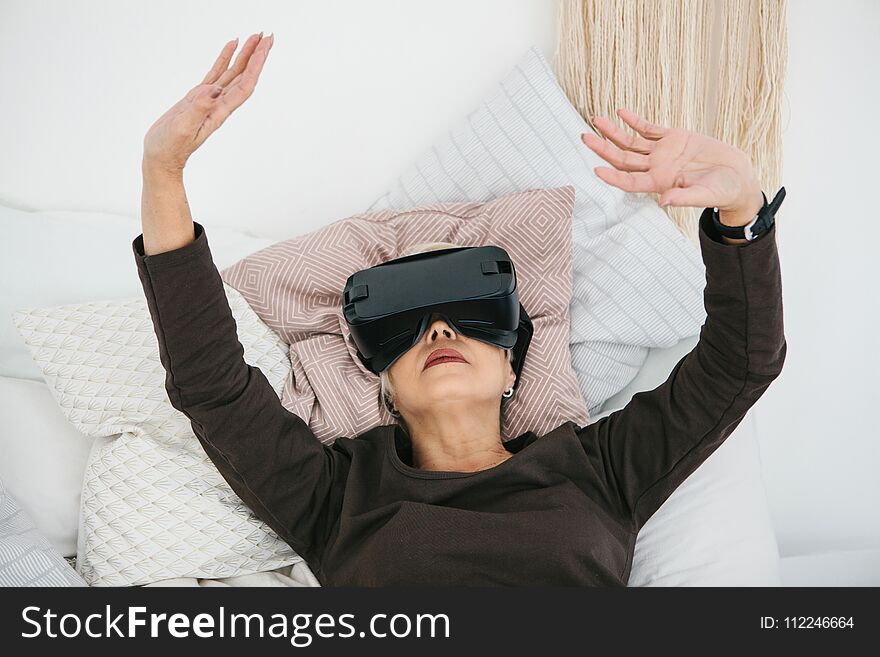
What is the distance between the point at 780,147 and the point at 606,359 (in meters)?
0.63

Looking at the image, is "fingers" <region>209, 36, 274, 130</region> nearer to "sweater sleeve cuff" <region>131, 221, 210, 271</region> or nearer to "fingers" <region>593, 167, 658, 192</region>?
"sweater sleeve cuff" <region>131, 221, 210, 271</region>

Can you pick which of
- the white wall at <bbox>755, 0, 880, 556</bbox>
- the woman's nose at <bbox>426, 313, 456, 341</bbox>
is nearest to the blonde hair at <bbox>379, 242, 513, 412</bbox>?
the woman's nose at <bbox>426, 313, 456, 341</bbox>

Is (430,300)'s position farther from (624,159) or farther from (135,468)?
(135,468)

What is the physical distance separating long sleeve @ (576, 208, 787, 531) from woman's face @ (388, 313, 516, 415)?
183 mm

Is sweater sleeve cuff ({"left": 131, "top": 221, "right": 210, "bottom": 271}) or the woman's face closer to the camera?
sweater sleeve cuff ({"left": 131, "top": 221, "right": 210, "bottom": 271})

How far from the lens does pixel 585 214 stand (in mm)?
1787

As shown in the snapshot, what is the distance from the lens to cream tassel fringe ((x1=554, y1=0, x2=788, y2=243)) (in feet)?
6.00

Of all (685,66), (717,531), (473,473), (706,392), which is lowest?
(717,531)

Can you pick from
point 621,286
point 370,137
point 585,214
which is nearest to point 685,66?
point 585,214

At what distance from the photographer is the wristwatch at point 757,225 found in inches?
45.0

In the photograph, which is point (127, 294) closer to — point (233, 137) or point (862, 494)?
point (233, 137)

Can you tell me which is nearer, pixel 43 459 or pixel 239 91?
pixel 239 91

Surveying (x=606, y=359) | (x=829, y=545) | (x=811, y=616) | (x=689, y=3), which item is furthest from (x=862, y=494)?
(x=689, y=3)

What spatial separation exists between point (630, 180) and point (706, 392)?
1.16ft
